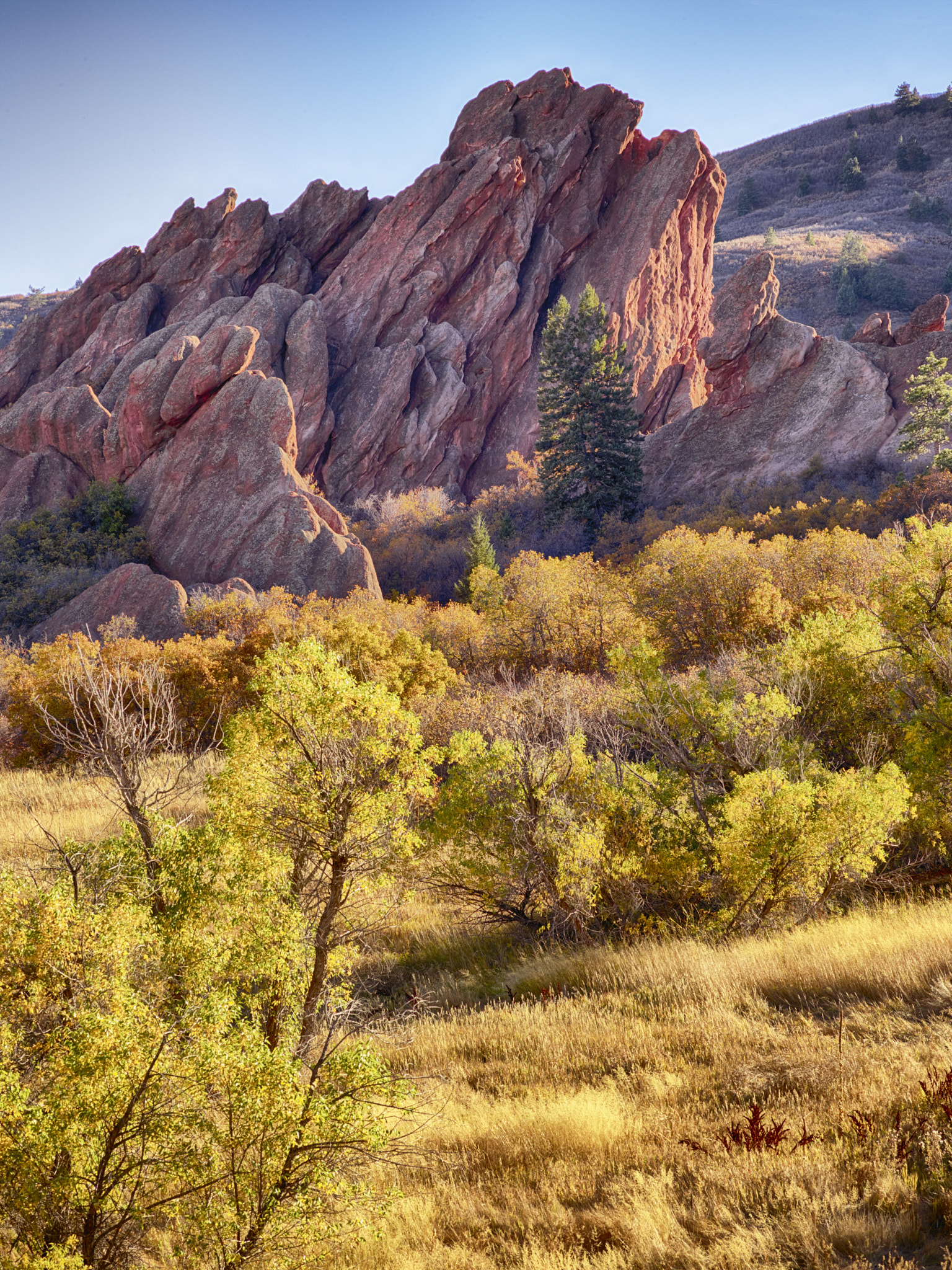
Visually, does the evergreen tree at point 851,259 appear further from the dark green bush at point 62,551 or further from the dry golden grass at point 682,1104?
the dry golden grass at point 682,1104

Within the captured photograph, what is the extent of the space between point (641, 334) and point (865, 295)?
84.4ft

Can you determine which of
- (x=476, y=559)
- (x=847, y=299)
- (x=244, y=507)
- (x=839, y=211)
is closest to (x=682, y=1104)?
(x=476, y=559)

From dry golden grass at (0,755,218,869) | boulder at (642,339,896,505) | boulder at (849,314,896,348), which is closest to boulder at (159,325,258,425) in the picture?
boulder at (642,339,896,505)

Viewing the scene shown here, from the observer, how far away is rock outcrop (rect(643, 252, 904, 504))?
132 ft

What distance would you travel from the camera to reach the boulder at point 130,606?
2900 centimetres

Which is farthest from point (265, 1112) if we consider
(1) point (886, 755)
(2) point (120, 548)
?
(2) point (120, 548)

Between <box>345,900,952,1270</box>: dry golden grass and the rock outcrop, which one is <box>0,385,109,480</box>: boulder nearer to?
the rock outcrop

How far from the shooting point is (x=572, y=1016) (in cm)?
756

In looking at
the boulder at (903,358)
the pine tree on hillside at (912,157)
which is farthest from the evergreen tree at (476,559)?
the pine tree on hillside at (912,157)

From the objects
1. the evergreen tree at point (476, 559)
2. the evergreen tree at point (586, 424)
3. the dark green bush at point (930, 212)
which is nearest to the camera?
the evergreen tree at point (476, 559)

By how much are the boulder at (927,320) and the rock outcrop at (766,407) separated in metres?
1.53

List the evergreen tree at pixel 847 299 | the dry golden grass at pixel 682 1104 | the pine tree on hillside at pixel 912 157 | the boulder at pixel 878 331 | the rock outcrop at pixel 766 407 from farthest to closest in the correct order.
Answer: the pine tree on hillside at pixel 912 157
the evergreen tree at pixel 847 299
the boulder at pixel 878 331
the rock outcrop at pixel 766 407
the dry golden grass at pixel 682 1104

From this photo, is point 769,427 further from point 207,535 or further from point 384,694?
point 384,694

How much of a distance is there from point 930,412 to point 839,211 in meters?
74.0
